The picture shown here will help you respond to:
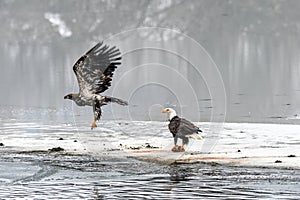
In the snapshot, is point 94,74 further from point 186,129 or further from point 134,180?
point 134,180

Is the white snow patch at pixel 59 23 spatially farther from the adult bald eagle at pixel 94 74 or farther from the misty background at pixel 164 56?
the adult bald eagle at pixel 94 74

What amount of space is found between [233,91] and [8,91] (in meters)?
10.1

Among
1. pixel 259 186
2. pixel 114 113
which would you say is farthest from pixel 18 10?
pixel 259 186

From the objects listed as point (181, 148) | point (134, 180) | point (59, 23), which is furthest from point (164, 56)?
point (59, 23)

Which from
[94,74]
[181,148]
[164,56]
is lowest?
[181,148]

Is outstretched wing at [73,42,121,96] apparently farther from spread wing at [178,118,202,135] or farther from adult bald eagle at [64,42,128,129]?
spread wing at [178,118,202,135]

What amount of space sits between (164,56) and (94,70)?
54.7 metres

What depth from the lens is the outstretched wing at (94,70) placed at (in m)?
20.9

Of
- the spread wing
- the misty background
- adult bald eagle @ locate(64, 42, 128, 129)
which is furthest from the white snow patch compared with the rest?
the spread wing

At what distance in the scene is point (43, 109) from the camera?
33219mm

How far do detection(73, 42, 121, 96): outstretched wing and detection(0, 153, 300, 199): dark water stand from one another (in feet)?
7.84

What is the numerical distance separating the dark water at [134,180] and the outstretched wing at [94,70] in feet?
7.84

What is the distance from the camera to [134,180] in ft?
53.5

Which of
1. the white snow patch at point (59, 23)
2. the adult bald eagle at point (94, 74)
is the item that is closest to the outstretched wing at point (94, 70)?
the adult bald eagle at point (94, 74)
